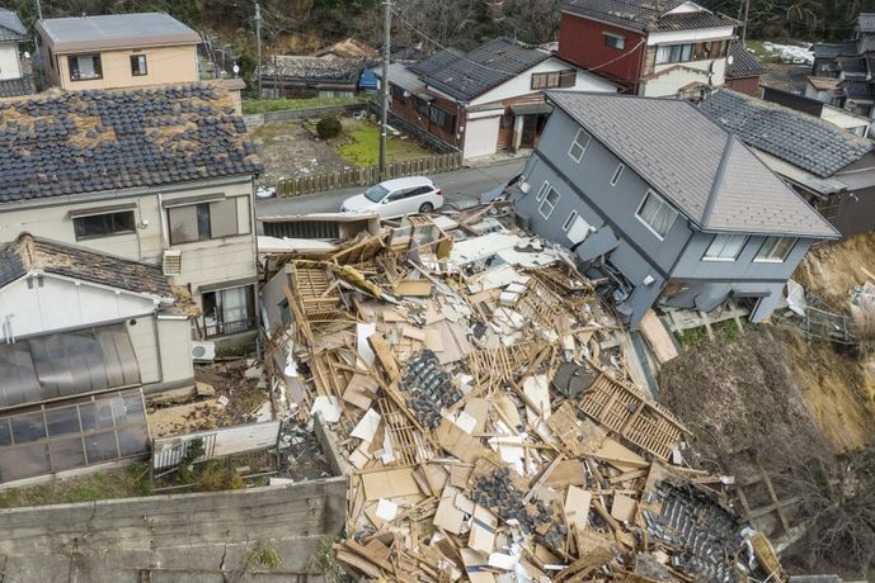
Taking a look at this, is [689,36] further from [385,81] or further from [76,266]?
[76,266]

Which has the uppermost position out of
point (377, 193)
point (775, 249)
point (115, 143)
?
point (115, 143)

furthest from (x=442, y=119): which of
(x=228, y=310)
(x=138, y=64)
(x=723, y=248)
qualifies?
(x=228, y=310)

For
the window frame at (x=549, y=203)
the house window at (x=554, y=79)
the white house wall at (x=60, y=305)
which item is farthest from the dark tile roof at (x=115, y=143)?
the house window at (x=554, y=79)

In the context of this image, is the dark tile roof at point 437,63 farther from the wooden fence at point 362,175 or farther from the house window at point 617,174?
the house window at point 617,174

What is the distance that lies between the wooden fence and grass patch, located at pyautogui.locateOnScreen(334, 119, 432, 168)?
5.41 feet

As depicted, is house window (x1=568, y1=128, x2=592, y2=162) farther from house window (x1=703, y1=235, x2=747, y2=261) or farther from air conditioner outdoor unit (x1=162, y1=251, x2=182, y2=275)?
air conditioner outdoor unit (x1=162, y1=251, x2=182, y2=275)

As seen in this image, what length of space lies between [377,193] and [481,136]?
9268 mm

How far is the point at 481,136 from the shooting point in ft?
121

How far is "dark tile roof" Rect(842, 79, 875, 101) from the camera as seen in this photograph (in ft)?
141

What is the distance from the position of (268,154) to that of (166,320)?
20.4 metres

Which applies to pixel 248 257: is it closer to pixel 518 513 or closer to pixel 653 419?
pixel 518 513

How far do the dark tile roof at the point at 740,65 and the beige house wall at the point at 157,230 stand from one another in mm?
33410

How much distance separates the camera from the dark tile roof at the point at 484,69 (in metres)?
36.0

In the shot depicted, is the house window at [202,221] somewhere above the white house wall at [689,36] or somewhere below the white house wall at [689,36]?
below
